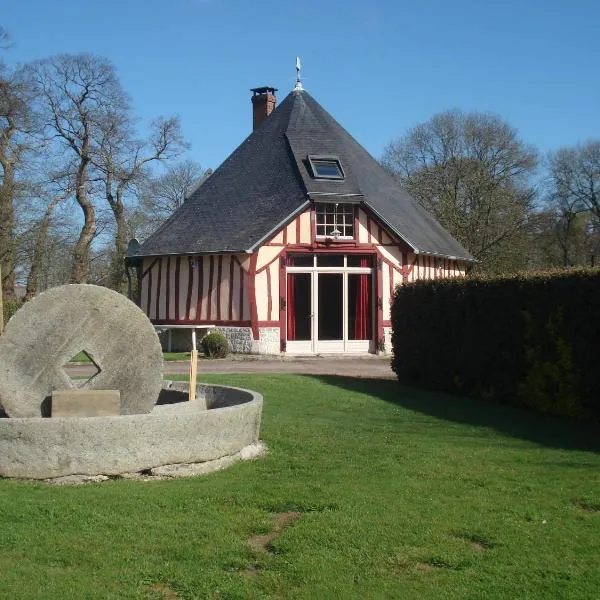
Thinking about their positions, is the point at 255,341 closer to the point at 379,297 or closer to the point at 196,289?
the point at 196,289

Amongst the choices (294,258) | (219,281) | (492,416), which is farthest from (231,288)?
(492,416)

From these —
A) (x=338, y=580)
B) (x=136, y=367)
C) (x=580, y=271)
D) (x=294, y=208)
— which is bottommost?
(x=338, y=580)

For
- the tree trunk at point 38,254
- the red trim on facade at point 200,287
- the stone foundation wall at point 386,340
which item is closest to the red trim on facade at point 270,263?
the red trim on facade at point 200,287

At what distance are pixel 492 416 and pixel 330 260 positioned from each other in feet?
38.6

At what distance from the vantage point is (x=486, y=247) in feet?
120

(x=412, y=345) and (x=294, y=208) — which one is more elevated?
(x=294, y=208)

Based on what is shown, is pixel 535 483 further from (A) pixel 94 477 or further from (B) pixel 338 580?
(A) pixel 94 477

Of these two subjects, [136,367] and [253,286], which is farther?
[253,286]

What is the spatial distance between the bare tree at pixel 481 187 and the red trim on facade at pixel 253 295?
57.2ft

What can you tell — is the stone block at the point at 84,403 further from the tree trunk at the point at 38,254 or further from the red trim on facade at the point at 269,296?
the tree trunk at the point at 38,254

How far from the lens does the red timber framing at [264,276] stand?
2144 cm

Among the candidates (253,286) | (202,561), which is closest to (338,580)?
(202,561)

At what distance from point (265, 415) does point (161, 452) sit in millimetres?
3357

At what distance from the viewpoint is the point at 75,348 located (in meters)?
7.39
